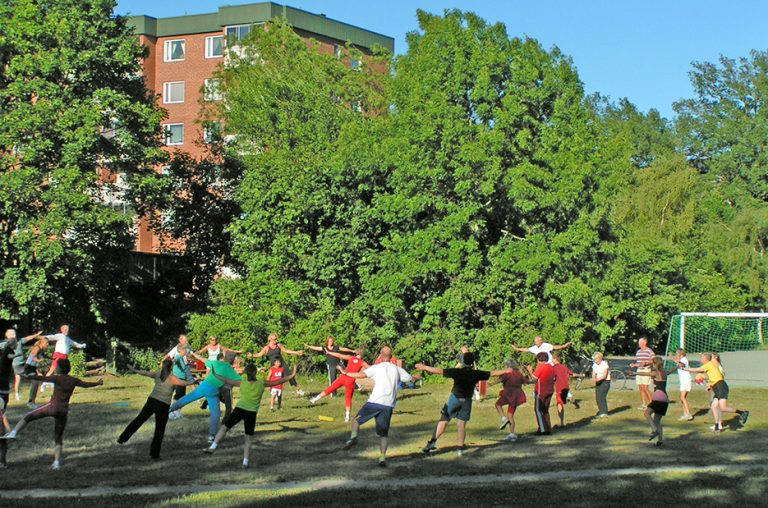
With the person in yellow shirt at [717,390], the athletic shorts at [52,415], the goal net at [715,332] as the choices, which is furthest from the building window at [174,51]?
the athletic shorts at [52,415]

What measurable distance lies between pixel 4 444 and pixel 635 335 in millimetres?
29425

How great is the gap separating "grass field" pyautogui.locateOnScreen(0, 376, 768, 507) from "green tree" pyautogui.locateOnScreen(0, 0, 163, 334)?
9644 millimetres

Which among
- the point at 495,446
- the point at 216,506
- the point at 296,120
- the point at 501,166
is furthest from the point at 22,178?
the point at 216,506

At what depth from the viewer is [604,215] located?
3394 cm

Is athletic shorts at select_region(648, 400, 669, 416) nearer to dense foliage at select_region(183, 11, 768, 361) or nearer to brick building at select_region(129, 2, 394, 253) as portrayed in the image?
dense foliage at select_region(183, 11, 768, 361)

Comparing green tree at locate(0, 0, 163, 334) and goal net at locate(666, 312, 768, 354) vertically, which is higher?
green tree at locate(0, 0, 163, 334)

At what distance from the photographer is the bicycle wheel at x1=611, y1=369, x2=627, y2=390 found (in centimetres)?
2995

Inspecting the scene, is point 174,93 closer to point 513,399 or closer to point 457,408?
point 513,399

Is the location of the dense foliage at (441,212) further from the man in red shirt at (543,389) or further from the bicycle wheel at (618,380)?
the man in red shirt at (543,389)

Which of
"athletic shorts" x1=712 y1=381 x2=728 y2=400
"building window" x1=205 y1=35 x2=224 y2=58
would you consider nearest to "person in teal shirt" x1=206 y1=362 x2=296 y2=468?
"athletic shorts" x1=712 y1=381 x2=728 y2=400

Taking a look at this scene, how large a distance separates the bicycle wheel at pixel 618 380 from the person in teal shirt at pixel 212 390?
15.9 m

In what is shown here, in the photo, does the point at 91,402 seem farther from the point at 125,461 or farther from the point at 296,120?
the point at 296,120

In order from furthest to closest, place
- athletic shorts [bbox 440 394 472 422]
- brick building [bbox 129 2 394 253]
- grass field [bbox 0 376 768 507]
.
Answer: brick building [bbox 129 2 394 253], athletic shorts [bbox 440 394 472 422], grass field [bbox 0 376 768 507]

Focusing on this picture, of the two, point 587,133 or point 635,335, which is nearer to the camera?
point 587,133
